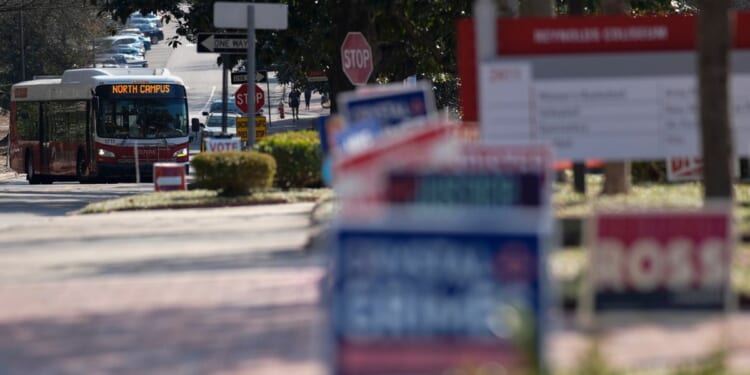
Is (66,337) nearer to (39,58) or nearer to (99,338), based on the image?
(99,338)

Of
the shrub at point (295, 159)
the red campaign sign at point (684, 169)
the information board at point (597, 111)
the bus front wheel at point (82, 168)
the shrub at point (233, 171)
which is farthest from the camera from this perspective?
the bus front wheel at point (82, 168)

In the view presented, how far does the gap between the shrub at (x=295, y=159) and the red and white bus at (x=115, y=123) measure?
9784 mm

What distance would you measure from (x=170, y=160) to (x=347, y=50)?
14.0 meters

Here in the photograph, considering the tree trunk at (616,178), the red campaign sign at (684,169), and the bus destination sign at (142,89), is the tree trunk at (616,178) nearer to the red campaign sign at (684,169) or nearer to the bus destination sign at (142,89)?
the red campaign sign at (684,169)

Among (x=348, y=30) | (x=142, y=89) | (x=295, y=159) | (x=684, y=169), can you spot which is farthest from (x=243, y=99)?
(x=684, y=169)

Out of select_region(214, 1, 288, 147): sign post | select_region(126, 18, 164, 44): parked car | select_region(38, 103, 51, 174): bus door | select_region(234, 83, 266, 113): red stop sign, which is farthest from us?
select_region(126, 18, 164, 44): parked car

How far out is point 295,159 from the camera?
25250 millimetres

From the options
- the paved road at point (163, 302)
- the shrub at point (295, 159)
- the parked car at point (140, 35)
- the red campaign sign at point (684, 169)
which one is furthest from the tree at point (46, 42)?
the paved road at point (163, 302)

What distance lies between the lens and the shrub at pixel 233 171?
22.8 m

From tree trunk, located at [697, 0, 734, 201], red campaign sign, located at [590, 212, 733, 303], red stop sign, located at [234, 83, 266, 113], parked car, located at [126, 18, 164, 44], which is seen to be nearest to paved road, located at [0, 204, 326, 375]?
red campaign sign, located at [590, 212, 733, 303]

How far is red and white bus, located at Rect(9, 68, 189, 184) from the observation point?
3603 centimetres

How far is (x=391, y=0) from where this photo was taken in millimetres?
28219

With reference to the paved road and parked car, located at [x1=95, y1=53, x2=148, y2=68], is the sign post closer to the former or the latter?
the paved road

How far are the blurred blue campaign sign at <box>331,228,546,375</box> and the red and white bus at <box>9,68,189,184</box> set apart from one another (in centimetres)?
2837
